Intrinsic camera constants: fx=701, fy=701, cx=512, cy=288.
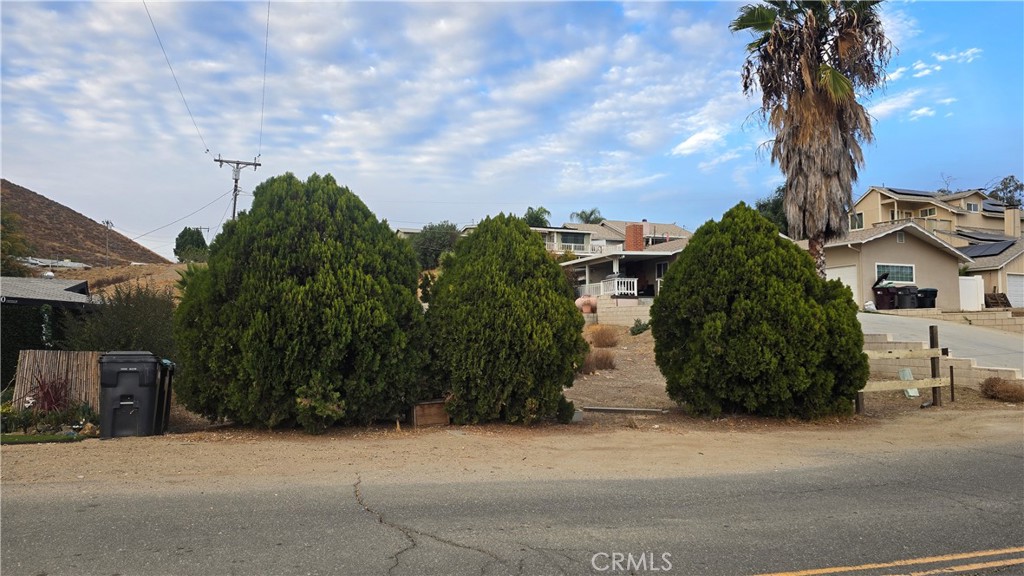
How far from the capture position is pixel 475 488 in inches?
257

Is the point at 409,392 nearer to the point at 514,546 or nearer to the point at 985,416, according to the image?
the point at 514,546

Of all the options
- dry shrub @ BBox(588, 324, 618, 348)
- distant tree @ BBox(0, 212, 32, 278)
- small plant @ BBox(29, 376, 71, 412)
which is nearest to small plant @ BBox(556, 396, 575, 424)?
small plant @ BBox(29, 376, 71, 412)

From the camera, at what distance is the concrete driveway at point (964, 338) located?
677 inches

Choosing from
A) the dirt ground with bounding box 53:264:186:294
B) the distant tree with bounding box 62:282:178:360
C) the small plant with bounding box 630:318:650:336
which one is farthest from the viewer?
the dirt ground with bounding box 53:264:186:294

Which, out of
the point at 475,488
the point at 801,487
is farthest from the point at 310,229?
the point at 801,487

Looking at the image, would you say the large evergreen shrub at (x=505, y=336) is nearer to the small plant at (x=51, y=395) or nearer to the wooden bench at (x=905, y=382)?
the small plant at (x=51, y=395)

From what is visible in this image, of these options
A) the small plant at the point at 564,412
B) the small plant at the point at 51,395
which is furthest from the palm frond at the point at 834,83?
the small plant at the point at 51,395

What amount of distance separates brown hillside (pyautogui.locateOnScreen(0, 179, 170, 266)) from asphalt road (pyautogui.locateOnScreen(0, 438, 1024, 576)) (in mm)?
73983

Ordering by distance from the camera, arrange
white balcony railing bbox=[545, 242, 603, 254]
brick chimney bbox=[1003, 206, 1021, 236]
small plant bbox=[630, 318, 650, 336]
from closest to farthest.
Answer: small plant bbox=[630, 318, 650, 336]
brick chimney bbox=[1003, 206, 1021, 236]
white balcony railing bbox=[545, 242, 603, 254]

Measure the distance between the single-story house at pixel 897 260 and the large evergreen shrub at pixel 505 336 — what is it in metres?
22.8

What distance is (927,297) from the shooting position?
28688mm

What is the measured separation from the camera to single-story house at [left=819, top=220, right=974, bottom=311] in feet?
96.6

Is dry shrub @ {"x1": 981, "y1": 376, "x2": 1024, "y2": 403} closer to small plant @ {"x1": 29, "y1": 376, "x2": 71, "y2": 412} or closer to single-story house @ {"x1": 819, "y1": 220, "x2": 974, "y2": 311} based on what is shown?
single-story house @ {"x1": 819, "y1": 220, "x2": 974, "y2": 311}

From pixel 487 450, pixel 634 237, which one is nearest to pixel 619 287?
pixel 634 237
